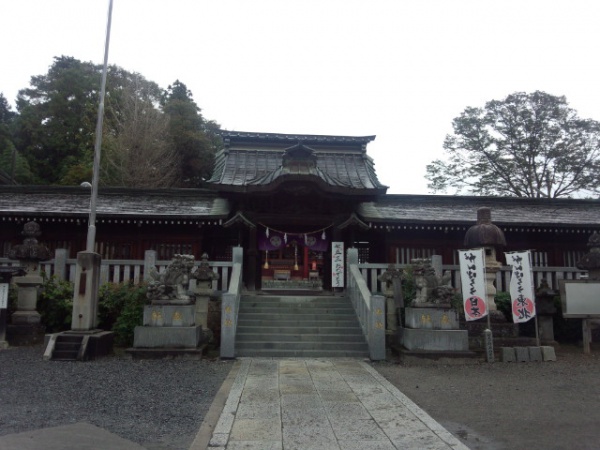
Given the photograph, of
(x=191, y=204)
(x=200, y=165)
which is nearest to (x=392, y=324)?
(x=191, y=204)

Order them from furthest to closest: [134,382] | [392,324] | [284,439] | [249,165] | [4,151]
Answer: [4,151], [249,165], [392,324], [134,382], [284,439]

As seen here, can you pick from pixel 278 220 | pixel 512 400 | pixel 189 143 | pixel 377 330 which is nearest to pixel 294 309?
pixel 377 330

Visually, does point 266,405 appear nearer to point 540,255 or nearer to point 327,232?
point 327,232

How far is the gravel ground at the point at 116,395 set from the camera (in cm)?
528

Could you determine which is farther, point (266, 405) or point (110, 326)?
point (110, 326)

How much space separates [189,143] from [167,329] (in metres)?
29.4

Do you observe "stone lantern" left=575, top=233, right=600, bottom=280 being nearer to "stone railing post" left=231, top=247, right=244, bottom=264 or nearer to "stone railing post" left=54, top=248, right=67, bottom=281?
"stone railing post" left=231, top=247, right=244, bottom=264

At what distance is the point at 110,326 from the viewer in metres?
12.3

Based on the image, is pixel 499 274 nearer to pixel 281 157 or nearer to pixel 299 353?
pixel 299 353

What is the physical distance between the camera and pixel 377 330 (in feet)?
34.6

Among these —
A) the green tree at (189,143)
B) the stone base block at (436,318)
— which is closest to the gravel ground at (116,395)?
the stone base block at (436,318)

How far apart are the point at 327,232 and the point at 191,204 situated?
5531 millimetres

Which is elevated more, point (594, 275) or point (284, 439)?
point (594, 275)

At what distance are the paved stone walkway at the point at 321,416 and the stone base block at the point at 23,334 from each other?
6523mm
